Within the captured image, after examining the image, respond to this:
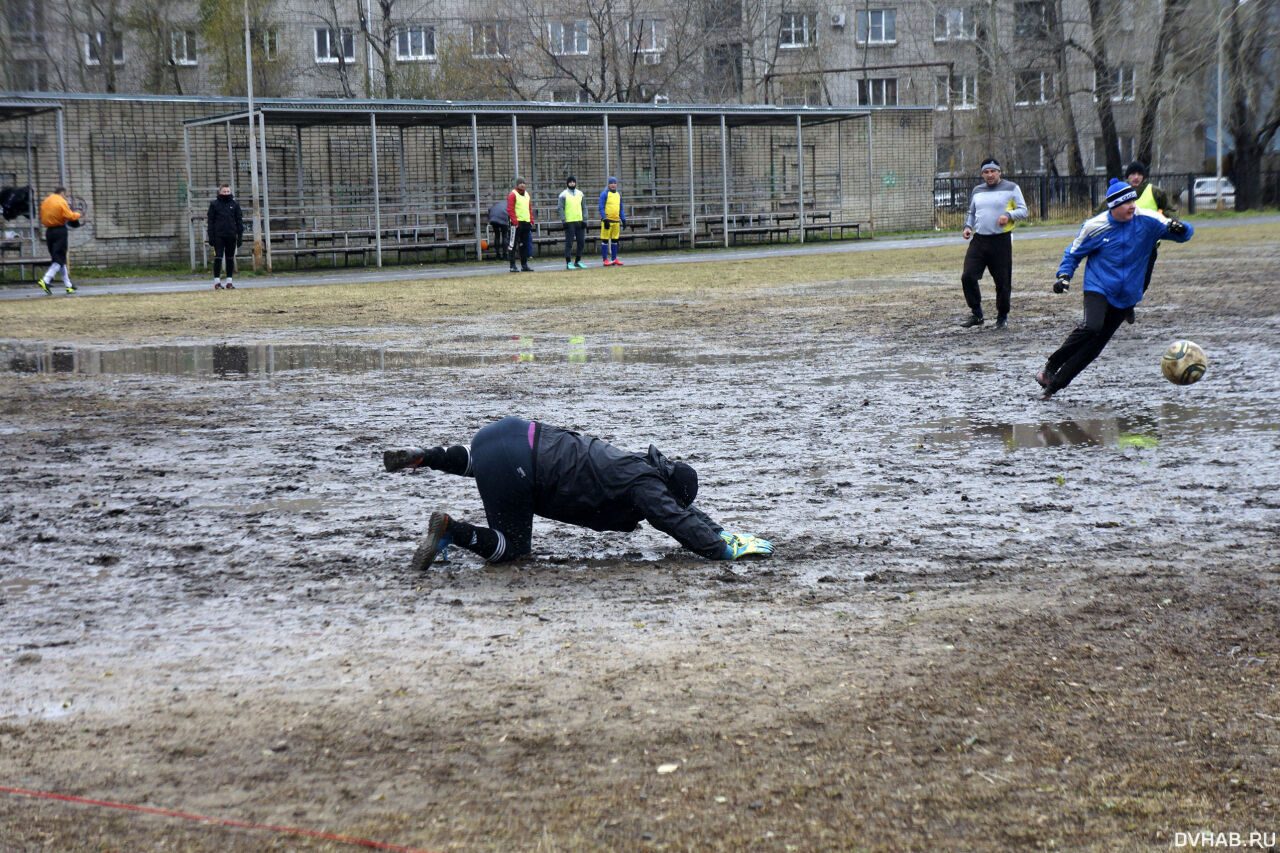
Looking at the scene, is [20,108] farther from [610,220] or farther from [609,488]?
[609,488]

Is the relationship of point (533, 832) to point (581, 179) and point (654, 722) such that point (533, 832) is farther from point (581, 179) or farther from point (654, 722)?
point (581, 179)

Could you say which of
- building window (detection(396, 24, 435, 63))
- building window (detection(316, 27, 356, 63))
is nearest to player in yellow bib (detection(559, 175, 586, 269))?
building window (detection(396, 24, 435, 63))

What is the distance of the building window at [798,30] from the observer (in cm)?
5934

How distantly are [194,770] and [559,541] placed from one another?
2774 millimetres

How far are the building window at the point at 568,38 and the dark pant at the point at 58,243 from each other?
29.0m

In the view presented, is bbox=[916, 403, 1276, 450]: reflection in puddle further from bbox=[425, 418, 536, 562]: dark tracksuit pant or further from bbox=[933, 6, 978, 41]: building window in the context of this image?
bbox=[933, 6, 978, 41]: building window

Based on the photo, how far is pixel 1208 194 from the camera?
5366 centimetres

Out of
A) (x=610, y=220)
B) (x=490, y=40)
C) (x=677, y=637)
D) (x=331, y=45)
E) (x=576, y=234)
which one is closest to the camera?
(x=677, y=637)

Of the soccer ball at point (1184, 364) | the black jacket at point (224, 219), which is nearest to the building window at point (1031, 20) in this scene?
the black jacket at point (224, 219)

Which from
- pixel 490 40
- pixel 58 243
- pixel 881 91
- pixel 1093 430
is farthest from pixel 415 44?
pixel 1093 430

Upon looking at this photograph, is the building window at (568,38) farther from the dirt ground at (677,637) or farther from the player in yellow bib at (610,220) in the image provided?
the dirt ground at (677,637)

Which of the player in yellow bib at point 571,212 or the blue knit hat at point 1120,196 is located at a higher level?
the player in yellow bib at point 571,212

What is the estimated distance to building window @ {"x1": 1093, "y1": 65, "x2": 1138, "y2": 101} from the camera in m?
47.7

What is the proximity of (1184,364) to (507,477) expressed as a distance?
6.18 m
